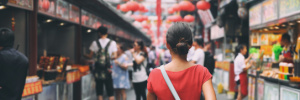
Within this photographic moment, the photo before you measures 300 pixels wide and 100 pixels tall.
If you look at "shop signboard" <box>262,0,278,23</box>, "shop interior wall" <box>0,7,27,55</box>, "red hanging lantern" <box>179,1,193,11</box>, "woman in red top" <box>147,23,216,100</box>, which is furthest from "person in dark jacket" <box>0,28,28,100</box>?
"red hanging lantern" <box>179,1,193,11</box>

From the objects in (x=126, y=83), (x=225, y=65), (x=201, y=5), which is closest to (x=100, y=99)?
(x=126, y=83)

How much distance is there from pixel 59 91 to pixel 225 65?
9.15 m

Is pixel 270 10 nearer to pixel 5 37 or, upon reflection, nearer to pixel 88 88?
pixel 88 88

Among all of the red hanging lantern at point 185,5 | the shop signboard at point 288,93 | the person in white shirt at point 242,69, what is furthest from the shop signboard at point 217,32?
the shop signboard at point 288,93

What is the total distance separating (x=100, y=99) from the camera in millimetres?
8523

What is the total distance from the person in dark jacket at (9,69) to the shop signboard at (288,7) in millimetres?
6042

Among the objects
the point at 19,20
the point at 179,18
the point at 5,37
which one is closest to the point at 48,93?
the point at 19,20

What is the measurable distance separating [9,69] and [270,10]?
736cm

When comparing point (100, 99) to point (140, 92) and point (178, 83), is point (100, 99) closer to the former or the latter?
point (140, 92)

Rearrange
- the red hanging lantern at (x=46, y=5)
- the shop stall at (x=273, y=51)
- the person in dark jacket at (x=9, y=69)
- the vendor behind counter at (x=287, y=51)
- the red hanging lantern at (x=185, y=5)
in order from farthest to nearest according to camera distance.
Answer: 1. the red hanging lantern at (x=185, y=5)
2. the vendor behind counter at (x=287, y=51)
3. the red hanging lantern at (x=46, y=5)
4. the shop stall at (x=273, y=51)
5. the person in dark jacket at (x=9, y=69)

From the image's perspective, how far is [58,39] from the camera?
1137 centimetres

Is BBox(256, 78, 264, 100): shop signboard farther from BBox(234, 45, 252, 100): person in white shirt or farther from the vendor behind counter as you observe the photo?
the vendor behind counter

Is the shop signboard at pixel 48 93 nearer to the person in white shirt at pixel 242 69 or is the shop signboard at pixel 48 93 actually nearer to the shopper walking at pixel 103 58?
the shopper walking at pixel 103 58

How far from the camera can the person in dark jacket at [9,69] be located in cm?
443
